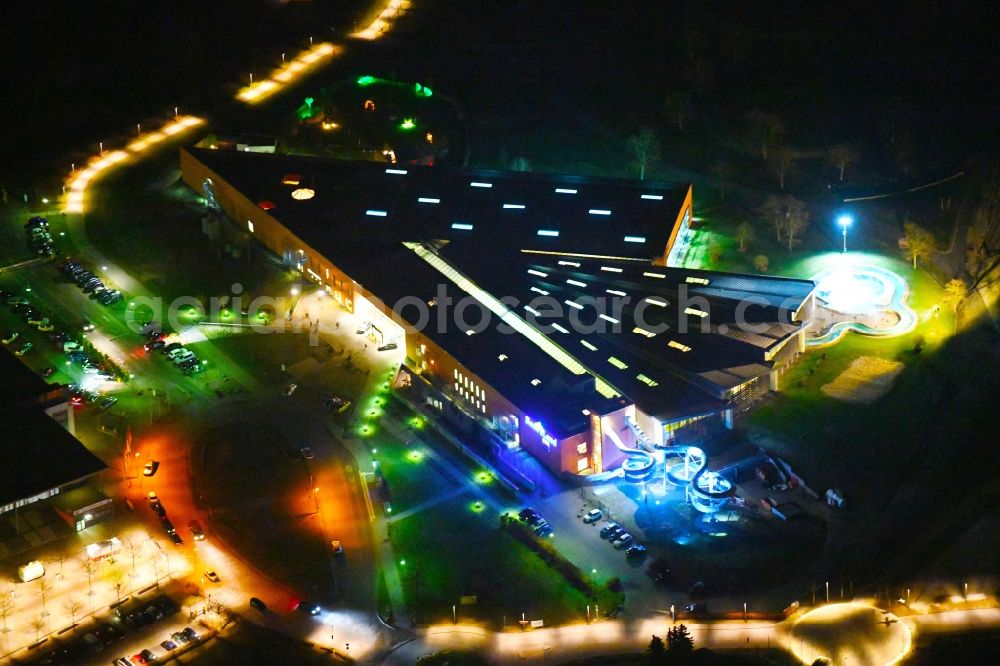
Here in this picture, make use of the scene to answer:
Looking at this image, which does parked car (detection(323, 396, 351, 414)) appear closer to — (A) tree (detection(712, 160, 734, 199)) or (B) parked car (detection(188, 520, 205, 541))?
(B) parked car (detection(188, 520, 205, 541))

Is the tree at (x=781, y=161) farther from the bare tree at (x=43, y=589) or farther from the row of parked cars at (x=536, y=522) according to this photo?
the bare tree at (x=43, y=589)

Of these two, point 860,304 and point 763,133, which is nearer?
point 860,304

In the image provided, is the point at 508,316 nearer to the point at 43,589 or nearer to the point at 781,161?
the point at 781,161

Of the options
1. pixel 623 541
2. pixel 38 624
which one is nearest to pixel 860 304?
pixel 623 541

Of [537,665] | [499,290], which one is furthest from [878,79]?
[537,665]

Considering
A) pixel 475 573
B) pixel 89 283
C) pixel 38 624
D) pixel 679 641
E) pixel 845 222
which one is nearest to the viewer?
pixel 679 641

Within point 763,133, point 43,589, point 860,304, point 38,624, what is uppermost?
point 763,133

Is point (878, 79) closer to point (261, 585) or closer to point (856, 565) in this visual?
point (856, 565)
